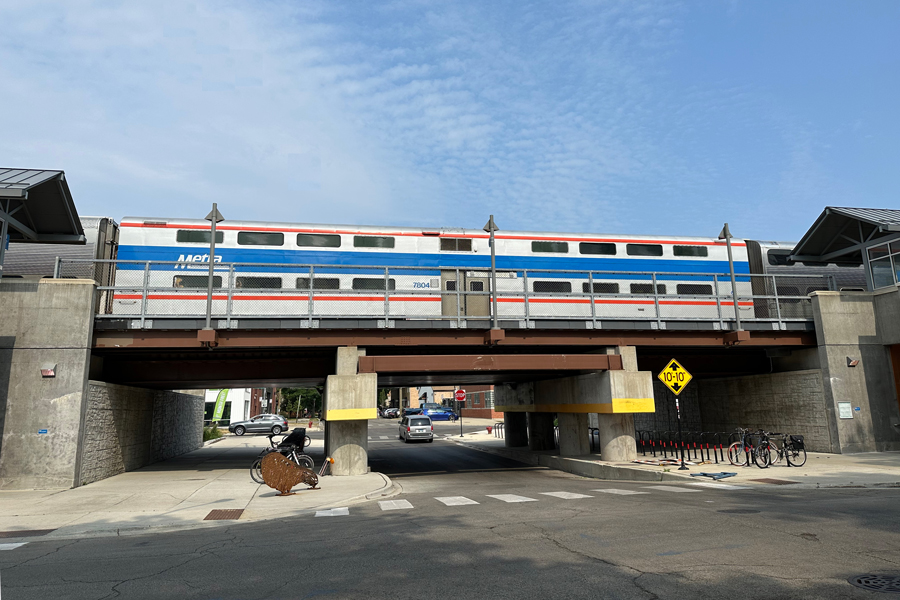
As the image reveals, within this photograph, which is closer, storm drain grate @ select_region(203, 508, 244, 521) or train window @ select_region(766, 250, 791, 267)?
storm drain grate @ select_region(203, 508, 244, 521)

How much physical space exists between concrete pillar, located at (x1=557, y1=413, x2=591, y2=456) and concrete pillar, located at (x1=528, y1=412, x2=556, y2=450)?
194 inches

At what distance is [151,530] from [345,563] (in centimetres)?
511

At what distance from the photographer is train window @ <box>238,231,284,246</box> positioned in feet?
62.9

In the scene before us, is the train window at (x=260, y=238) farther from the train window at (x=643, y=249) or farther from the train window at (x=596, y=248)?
the train window at (x=643, y=249)

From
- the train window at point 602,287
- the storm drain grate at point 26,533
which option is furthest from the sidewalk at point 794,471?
the storm drain grate at point 26,533

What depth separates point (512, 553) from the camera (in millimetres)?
7215

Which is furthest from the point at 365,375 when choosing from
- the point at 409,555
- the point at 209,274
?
the point at 409,555

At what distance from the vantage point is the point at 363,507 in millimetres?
12398

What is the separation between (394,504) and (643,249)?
14.0 meters

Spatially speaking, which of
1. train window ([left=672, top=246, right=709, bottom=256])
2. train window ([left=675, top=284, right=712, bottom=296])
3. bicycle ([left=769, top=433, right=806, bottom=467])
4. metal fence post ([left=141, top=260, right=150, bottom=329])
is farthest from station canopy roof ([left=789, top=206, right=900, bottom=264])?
metal fence post ([left=141, top=260, right=150, bottom=329])

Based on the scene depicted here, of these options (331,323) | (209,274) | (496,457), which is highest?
(209,274)

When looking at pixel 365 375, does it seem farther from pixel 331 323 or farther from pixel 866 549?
pixel 866 549

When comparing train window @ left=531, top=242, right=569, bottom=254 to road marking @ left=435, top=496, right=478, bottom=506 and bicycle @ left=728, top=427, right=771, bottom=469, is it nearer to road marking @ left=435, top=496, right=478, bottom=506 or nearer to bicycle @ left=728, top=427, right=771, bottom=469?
bicycle @ left=728, top=427, right=771, bottom=469

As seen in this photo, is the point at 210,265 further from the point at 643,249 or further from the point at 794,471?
the point at 794,471
